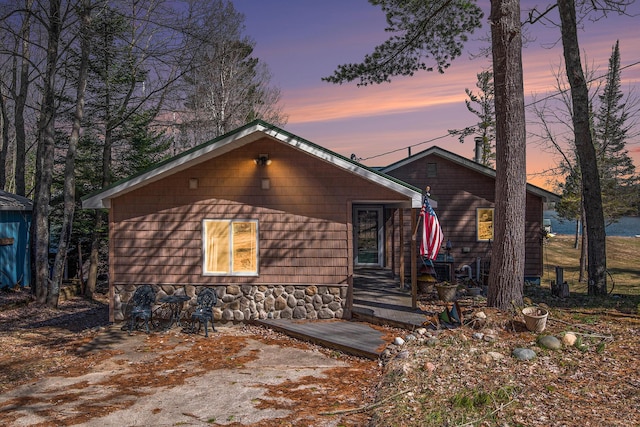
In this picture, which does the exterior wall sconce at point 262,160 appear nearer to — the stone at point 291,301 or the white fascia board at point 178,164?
the white fascia board at point 178,164

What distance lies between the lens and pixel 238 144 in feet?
35.5

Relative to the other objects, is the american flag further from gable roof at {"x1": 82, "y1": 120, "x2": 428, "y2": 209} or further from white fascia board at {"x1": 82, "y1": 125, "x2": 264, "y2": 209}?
white fascia board at {"x1": 82, "y1": 125, "x2": 264, "y2": 209}

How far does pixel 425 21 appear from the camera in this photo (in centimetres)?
1246

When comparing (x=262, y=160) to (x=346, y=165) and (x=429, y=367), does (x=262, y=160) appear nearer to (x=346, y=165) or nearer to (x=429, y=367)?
(x=346, y=165)

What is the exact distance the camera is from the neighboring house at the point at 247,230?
10922 mm

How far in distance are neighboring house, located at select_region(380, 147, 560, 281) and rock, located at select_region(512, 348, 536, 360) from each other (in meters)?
9.42

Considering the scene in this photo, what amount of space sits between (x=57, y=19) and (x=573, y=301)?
53.4 feet

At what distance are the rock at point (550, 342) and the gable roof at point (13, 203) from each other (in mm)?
16381

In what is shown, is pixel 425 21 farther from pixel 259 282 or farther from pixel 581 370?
pixel 581 370

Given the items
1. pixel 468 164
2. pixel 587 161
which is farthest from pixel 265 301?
pixel 587 161

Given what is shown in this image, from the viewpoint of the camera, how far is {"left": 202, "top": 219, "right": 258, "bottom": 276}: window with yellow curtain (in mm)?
11031

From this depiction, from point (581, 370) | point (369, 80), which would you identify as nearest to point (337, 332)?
point (581, 370)

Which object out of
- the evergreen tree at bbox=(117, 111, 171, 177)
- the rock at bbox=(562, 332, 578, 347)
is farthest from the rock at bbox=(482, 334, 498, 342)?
the evergreen tree at bbox=(117, 111, 171, 177)

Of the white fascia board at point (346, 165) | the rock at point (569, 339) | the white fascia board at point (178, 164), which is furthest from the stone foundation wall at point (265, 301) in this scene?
the rock at point (569, 339)
